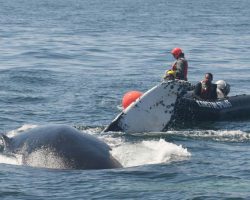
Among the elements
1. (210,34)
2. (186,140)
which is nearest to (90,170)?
(186,140)

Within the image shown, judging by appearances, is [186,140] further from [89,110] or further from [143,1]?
[143,1]

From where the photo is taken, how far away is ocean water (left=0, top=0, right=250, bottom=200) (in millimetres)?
14281

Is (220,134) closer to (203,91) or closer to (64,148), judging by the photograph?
(203,91)

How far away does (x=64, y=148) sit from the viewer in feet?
47.5

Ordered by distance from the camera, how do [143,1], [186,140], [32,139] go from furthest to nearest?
[143,1]
[186,140]
[32,139]

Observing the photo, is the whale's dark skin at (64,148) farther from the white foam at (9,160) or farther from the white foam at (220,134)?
the white foam at (220,134)

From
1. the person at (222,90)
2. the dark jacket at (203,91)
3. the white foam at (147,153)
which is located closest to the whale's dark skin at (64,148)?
the white foam at (147,153)

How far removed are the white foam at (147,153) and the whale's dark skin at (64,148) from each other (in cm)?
82

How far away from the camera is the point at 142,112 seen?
21.1 metres

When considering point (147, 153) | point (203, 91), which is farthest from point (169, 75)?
point (147, 153)

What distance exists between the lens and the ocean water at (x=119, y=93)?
562 inches

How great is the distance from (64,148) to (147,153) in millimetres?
3168

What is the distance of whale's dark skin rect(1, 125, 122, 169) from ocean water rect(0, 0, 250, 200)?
20 cm

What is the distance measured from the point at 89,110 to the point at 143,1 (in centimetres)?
8477
